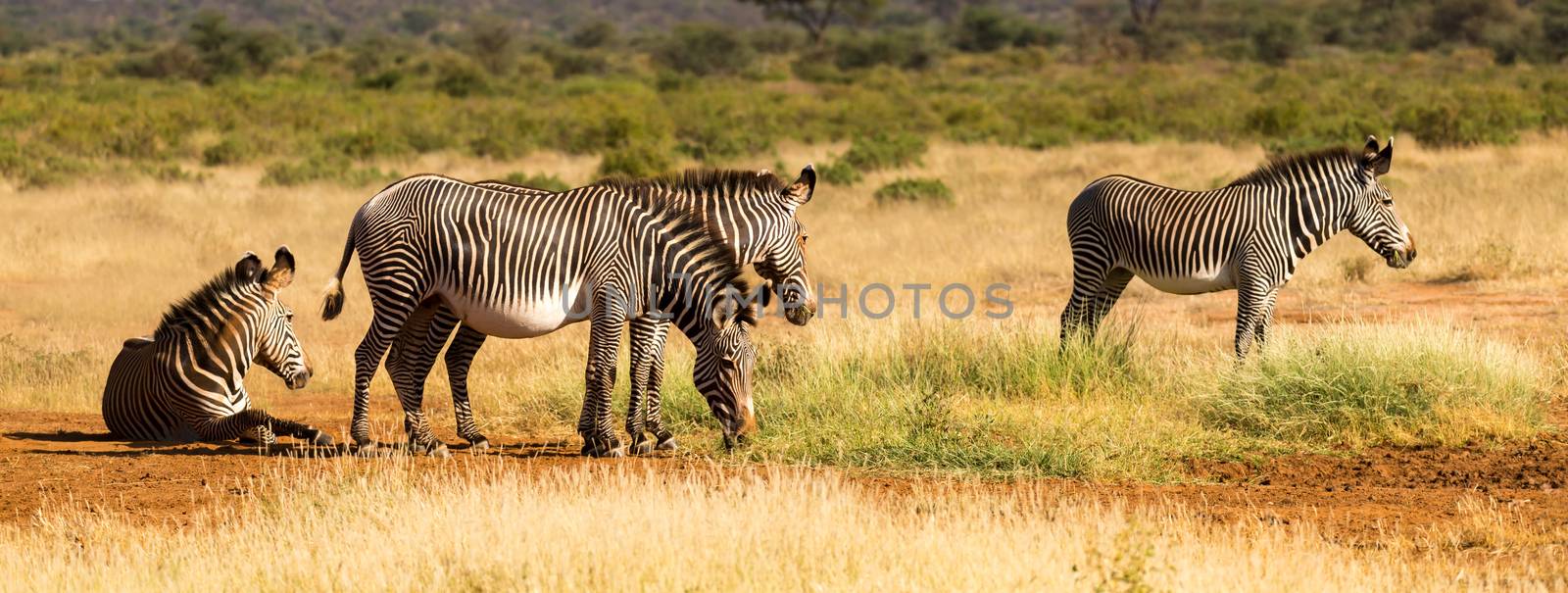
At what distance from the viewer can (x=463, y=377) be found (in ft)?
28.8

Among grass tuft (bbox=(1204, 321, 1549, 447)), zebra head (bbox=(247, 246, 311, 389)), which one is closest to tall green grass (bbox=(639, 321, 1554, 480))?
grass tuft (bbox=(1204, 321, 1549, 447))

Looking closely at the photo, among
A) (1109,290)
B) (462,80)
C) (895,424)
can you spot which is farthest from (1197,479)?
(462,80)

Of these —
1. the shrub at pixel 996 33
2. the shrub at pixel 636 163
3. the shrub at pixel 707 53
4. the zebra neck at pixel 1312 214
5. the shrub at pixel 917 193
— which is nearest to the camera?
the zebra neck at pixel 1312 214

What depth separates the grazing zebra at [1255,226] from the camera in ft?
32.4

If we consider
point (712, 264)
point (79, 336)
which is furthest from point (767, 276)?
point (79, 336)

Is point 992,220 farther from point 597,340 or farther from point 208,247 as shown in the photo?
point 597,340

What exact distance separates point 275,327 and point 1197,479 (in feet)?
16.7

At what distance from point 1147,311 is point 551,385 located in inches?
247

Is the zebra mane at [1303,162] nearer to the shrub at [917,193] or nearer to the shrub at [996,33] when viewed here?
the shrub at [917,193]

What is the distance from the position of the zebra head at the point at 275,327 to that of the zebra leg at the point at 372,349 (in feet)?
1.64

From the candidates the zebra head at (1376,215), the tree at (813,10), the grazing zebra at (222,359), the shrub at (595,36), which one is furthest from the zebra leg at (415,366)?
the shrub at (595,36)

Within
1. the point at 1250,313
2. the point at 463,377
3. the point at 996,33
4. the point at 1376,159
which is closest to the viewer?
the point at 463,377

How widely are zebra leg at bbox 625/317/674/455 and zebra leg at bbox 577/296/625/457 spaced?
0.12 metres

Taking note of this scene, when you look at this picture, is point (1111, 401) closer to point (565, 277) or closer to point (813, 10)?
point (565, 277)
